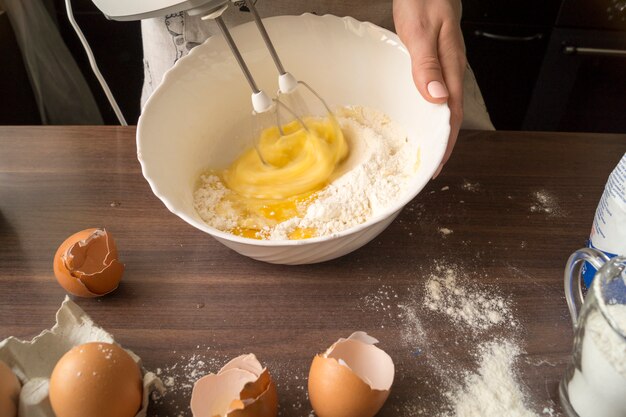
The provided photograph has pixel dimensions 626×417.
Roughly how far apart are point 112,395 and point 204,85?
1.95ft

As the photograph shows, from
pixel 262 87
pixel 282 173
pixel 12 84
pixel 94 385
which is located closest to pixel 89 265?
pixel 94 385

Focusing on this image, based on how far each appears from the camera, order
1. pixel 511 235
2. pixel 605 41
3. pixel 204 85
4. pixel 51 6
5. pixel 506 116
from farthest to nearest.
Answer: pixel 506 116 → pixel 51 6 → pixel 605 41 → pixel 204 85 → pixel 511 235

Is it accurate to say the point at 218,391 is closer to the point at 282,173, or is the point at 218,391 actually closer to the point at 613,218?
the point at 282,173

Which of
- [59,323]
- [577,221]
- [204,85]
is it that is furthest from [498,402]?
[204,85]

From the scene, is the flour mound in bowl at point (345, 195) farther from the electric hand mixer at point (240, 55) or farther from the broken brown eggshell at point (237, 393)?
the broken brown eggshell at point (237, 393)

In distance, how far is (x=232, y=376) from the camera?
0.66m

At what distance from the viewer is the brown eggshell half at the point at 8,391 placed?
0.64 meters

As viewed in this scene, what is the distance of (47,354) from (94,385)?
152mm

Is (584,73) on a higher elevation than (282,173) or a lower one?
lower

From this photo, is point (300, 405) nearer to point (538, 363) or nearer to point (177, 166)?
point (538, 363)

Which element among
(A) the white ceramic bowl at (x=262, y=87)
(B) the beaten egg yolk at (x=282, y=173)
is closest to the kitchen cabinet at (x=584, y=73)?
(A) the white ceramic bowl at (x=262, y=87)

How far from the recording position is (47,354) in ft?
2.38

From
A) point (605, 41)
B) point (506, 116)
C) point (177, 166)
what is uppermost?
point (177, 166)

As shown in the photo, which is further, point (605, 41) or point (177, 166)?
point (605, 41)
